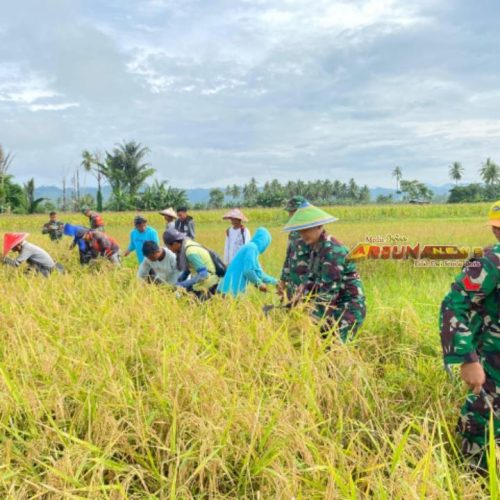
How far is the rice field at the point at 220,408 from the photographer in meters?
1.60

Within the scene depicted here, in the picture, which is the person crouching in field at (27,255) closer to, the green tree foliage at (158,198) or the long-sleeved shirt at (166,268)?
the long-sleeved shirt at (166,268)

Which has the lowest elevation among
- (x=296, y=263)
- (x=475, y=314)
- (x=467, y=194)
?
(x=475, y=314)

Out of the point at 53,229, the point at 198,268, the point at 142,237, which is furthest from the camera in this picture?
the point at 53,229

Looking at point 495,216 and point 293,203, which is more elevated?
point 293,203

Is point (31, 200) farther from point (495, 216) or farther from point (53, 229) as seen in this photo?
point (495, 216)

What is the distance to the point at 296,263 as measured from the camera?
311 centimetres

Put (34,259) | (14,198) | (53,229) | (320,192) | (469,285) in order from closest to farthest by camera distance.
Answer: (469,285) < (34,259) < (53,229) < (14,198) < (320,192)

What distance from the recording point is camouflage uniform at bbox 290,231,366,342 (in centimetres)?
272

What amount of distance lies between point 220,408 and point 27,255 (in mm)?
4149

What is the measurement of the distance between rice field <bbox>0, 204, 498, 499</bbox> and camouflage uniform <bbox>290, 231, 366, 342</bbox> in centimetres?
16

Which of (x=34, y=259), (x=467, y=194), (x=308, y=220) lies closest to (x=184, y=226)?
(x=34, y=259)

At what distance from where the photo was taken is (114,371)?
7.28 feet

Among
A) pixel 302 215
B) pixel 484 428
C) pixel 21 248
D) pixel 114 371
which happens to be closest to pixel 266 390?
pixel 114 371

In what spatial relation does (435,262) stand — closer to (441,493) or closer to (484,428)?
(484,428)
